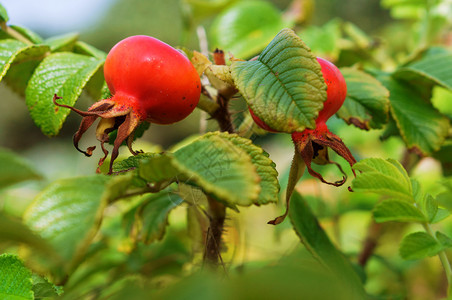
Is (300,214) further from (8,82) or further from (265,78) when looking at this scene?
(8,82)

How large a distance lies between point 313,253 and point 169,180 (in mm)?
310

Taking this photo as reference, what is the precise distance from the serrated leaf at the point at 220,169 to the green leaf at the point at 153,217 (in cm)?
41

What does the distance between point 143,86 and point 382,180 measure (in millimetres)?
394

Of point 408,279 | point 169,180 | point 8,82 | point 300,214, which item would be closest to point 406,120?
point 300,214

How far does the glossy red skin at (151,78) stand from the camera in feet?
2.05

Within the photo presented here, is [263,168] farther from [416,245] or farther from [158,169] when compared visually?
[416,245]

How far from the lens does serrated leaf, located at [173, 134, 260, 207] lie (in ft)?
1.45

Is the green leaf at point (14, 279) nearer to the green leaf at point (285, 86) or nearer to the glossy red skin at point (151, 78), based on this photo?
the glossy red skin at point (151, 78)

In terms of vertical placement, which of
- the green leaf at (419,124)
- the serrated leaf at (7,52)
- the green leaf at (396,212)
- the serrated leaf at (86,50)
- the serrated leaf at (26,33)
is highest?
the serrated leaf at (7,52)

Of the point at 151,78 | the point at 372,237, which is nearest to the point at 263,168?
the point at 151,78

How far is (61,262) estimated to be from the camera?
0.38 m

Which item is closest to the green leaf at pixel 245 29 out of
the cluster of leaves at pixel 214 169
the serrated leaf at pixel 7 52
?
the cluster of leaves at pixel 214 169

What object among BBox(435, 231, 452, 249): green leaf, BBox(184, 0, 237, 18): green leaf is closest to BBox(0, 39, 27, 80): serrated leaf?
BBox(435, 231, 452, 249): green leaf

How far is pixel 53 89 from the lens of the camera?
77 cm
